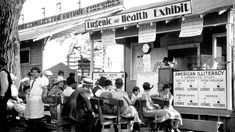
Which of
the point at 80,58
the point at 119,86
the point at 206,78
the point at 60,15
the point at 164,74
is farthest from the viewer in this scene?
the point at 60,15

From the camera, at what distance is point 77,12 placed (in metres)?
22.5

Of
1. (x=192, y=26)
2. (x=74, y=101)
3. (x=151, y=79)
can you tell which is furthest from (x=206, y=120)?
(x=74, y=101)

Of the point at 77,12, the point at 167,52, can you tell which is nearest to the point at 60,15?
the point at 77,12

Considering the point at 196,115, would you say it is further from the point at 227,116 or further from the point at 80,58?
the point at 80,58

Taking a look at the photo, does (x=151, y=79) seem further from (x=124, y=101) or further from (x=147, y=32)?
(x=124, y=101)

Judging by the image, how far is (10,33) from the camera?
12102 mm

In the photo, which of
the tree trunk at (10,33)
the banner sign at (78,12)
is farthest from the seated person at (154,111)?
the banner sign at (78,12)

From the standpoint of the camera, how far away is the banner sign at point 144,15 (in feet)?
32.0

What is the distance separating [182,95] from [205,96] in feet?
2.33

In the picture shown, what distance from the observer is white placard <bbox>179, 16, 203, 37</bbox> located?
970cm

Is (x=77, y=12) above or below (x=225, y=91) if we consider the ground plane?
above

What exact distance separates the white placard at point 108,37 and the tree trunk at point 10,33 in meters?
3.08

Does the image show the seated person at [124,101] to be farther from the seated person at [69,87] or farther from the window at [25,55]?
the window at [25,55]

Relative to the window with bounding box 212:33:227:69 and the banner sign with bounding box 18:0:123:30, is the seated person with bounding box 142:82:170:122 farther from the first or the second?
the banner sign with bounding box 18:0:123:30
